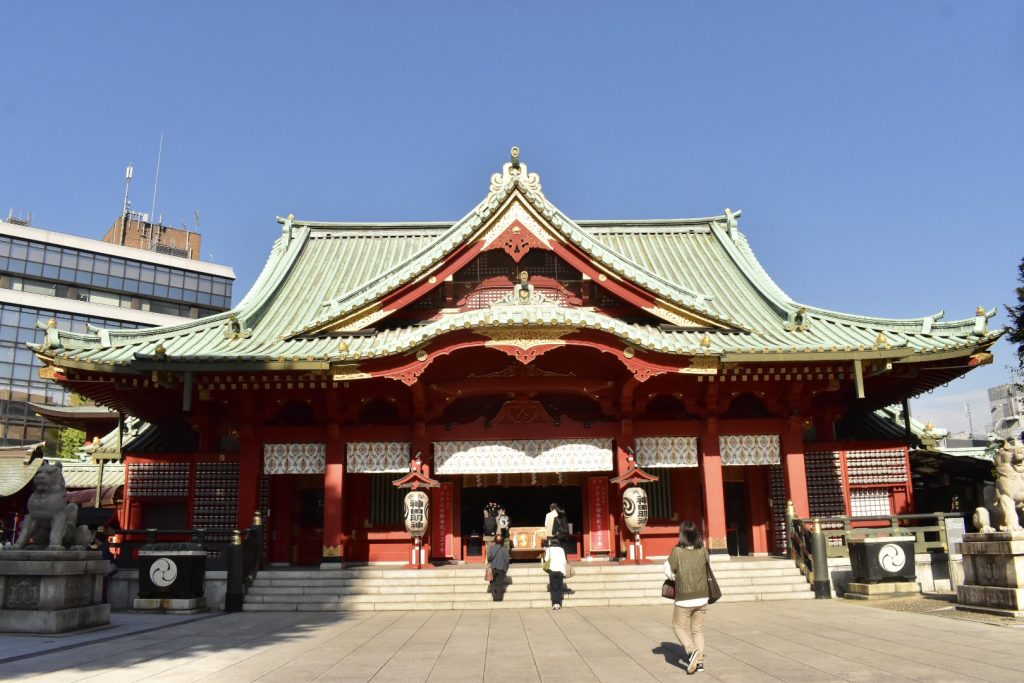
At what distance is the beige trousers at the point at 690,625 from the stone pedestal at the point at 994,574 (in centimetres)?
685

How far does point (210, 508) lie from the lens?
64.8ft

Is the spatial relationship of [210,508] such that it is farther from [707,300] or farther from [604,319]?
[707,300]

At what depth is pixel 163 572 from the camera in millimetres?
16453

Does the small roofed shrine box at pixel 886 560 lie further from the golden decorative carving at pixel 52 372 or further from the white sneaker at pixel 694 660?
the golden decorative carving at pixel 52 372

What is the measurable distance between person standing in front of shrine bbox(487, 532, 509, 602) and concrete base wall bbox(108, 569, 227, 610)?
6.06 meters

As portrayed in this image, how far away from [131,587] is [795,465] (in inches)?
645

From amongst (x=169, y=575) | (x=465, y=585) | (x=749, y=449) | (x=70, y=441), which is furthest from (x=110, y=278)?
(x=749, y=449)

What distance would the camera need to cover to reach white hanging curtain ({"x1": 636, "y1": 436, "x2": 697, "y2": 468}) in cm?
1942

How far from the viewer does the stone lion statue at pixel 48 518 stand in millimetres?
13328

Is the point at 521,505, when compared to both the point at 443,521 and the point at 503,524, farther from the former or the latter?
the point at 443,521

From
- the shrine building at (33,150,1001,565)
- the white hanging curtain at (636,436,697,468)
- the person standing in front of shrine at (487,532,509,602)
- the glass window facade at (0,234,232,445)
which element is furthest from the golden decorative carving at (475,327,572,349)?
the glass window facade at (0,234,232,445)

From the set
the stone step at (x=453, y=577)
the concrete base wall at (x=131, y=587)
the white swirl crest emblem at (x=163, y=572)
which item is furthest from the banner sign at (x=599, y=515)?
the white swirl crest emblem at (x=163, y=572)

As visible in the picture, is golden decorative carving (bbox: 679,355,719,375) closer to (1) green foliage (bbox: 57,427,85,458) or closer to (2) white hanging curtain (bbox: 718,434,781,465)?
(2) white hanging curtain (bbox: 718,434,781,465)

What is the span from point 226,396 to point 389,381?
13.8 feet
